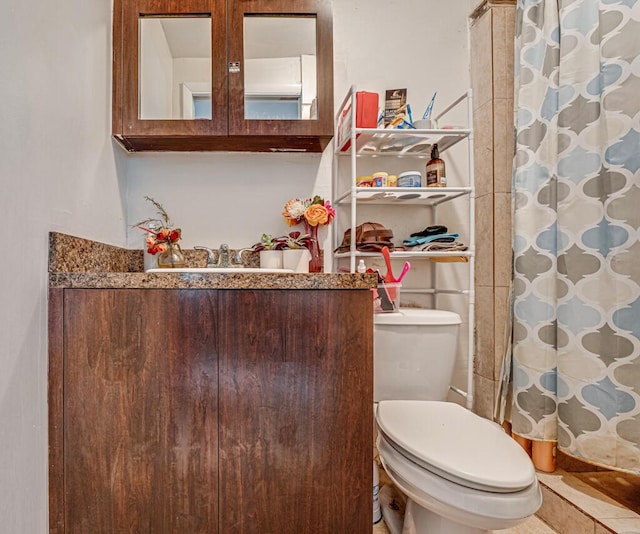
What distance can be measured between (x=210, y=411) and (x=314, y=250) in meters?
0.77

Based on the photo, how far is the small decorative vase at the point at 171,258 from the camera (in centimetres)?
144

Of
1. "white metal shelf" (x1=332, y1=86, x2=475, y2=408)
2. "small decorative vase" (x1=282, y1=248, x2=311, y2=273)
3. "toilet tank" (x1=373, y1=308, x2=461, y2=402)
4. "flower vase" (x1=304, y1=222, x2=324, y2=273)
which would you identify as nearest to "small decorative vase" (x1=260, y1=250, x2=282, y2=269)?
"small decorative vase" (x1=282, y1=248, x2=311, y2=273)

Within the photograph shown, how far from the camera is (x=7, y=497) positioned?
2.77ft

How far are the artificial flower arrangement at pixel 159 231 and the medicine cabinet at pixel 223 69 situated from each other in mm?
303

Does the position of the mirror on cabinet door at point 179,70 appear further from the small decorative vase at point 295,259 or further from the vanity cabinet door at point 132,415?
the vanity cabinet door at point 132,415

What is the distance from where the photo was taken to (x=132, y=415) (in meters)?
0.99

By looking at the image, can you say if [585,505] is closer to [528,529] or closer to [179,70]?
[528,529]

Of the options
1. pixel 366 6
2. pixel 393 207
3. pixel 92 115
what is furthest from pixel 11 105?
pixel 366 6

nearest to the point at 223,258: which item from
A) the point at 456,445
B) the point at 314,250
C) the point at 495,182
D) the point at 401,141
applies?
the point at 314,250

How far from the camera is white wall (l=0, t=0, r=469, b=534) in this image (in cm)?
87

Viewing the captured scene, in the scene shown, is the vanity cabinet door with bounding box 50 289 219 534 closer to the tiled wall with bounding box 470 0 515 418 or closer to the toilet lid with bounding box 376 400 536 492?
the toilet lid with bounding box 376 400 536 492

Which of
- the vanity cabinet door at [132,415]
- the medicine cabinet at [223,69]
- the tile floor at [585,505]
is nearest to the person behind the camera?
the vanity cabinet door at [132,415]

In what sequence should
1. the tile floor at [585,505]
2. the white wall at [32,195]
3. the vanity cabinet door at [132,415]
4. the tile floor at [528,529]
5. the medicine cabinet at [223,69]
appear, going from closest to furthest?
1. the white wall at [32,195]
2. the vanity cabinet door at [132,415]
3. the tile floor at [585,505]
4. the tile floor at [528,529]
5. the medicine cabinet at [223,69]

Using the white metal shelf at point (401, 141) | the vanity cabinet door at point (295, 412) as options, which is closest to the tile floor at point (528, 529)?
the vanity cabinet door at point (295, 412)
